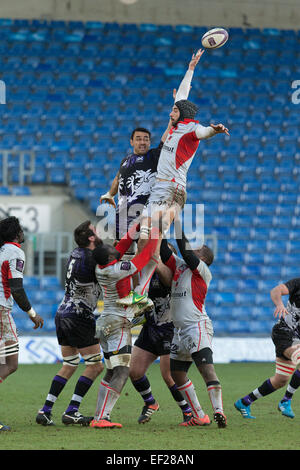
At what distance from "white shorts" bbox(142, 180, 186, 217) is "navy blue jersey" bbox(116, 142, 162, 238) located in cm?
25

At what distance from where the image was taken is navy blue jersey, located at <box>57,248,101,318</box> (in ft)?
26.7

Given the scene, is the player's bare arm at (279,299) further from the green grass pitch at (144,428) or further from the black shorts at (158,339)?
the black shorts at (158,339)

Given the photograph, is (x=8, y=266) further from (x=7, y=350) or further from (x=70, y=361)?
(x=70, y=361)

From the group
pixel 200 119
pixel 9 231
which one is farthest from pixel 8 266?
pixel 200 119

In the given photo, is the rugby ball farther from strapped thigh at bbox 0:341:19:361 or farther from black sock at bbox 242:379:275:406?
strapped thigh at bbox 0:341:19:361

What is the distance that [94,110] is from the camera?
20.9 meters

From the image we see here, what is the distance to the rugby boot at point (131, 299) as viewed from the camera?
7.77 m

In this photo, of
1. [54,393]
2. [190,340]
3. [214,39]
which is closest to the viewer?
[190,340]

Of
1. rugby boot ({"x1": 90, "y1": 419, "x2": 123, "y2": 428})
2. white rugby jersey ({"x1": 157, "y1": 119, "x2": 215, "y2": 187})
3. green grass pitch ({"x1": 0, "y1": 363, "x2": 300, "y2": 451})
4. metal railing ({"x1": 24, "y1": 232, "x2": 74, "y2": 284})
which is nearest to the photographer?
green grass pitch ({"x1": 0, "y1": 363, "x2": 300, "y2": 451})

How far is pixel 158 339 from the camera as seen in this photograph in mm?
8625

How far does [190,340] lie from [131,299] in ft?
2.59

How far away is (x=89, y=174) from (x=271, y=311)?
211 inches

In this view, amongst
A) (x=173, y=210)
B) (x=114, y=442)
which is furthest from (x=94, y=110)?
(x=114, y=442)

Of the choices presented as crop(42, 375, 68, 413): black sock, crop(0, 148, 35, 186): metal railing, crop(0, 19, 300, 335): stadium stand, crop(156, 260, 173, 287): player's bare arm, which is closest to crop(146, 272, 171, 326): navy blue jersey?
crop(156, 260, 173, 287): player's bare arm
